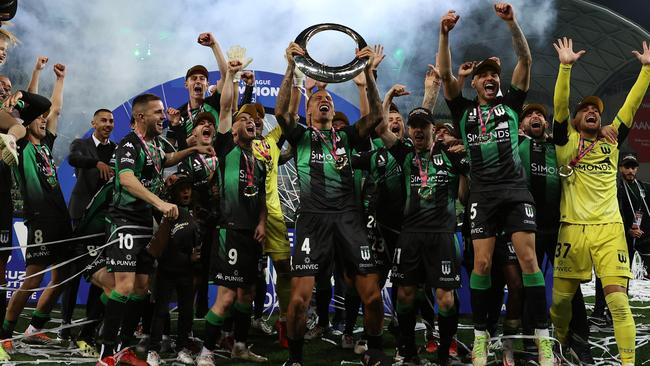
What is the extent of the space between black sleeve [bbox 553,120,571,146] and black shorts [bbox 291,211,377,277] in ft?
5.88

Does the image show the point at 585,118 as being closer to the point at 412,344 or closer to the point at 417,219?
the point at 417,219

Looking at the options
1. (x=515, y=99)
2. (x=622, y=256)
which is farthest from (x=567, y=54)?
(x=622, y=256)

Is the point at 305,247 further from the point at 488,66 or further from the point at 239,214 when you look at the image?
the point at 488,66

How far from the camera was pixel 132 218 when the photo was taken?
5.81 meters

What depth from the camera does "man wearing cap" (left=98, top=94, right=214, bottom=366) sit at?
18.4 ft

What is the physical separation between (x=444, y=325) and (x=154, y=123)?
284cm

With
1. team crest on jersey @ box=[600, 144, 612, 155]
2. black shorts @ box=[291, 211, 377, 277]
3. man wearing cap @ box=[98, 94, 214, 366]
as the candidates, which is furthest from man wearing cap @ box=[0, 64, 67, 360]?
team crest on jersey @ box=[600, 144, 612, 155]

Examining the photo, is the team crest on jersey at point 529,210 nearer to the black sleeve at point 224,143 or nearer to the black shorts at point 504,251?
the black shorts at point 504,251

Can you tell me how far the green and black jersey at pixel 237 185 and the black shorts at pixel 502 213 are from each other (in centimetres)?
188

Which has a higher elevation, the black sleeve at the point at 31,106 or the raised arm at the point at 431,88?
the raised arm at the point at 431,88

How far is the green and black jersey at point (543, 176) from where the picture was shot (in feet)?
21.1

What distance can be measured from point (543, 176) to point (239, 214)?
2.68 meters

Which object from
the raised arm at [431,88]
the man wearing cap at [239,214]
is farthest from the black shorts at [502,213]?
the man wearing cap at [239,214]

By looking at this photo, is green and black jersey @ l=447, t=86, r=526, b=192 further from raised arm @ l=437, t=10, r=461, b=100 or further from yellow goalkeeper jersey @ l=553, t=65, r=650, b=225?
yellow goalkeeper jersey @ l=553, t=65, r=650, b=225
